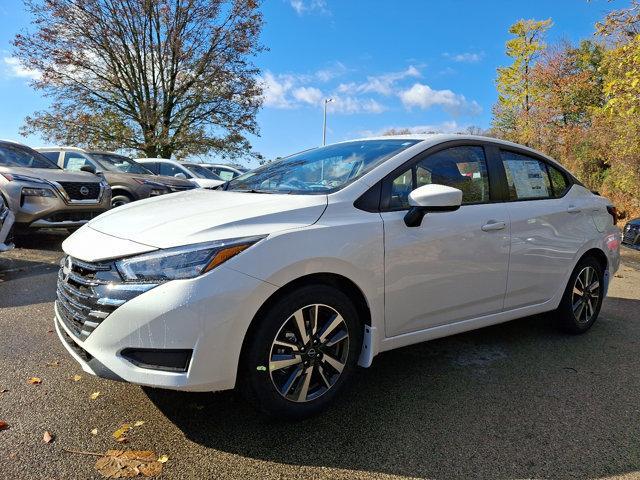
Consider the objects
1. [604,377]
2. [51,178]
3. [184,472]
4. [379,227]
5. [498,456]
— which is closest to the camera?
[184,472]

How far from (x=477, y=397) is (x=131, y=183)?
857cm

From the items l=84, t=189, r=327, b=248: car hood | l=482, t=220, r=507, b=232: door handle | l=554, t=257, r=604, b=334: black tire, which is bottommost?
l=554, t=257, r=604, b=334: black tire

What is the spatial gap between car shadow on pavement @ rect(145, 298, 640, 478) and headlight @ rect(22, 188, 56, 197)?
17.7 feet

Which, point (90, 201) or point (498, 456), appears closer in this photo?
point (498, 456)

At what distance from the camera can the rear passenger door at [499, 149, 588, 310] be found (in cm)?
359

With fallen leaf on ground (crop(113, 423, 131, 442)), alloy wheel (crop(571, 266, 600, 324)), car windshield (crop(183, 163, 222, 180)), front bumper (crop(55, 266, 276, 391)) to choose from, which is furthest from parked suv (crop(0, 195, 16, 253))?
car windshield (crop(183, 163, 222, 180))

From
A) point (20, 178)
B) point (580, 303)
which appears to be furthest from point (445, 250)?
point (20, 178)

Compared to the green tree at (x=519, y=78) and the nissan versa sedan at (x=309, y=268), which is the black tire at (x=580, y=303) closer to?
the nissan versa sedan at (x=309, y=268)

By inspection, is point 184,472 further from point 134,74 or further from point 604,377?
point 134,74

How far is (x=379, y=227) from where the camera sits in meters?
2.77

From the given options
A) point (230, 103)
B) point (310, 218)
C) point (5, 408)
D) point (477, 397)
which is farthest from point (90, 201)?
point (230, 103)

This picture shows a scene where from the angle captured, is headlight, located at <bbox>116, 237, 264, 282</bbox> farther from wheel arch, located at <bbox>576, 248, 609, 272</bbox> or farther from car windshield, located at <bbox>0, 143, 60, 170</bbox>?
car windshield, located at <bbox>0, 143, 60, 170</bbox>

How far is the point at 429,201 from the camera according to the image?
2.78 meters

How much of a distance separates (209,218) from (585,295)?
3517 mm
